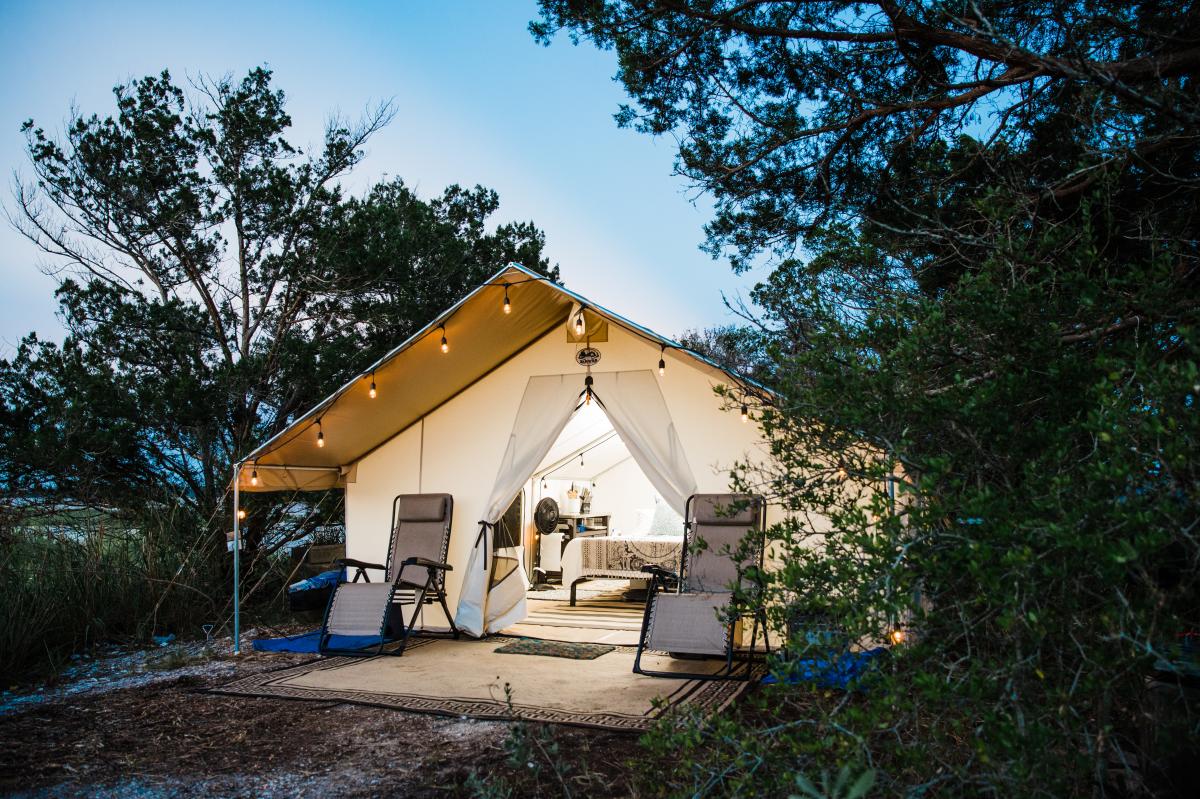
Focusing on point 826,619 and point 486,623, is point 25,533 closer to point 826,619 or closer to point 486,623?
point 486,623

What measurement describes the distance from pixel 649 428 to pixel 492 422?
4.31 feet

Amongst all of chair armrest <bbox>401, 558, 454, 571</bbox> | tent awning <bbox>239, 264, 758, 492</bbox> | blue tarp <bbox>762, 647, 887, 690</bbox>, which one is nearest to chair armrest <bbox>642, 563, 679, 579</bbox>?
tent awning <bbox>239, 264, 758, 492</bbox>

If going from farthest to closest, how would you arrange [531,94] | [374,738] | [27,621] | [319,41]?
[531,94], [319,41], [27,621], [374,738]

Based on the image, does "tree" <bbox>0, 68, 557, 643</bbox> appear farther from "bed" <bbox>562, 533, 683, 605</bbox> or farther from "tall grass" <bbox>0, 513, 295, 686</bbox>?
"bed" <bbox>562, 533, 683, 605</bbox>

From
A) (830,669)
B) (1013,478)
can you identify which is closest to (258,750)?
(830,669)

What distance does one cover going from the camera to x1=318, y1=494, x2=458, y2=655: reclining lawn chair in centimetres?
510

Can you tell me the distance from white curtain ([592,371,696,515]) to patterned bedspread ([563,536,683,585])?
1974 millimetres

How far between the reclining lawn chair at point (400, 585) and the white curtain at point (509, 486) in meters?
0.20

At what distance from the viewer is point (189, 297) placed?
7.46 meters

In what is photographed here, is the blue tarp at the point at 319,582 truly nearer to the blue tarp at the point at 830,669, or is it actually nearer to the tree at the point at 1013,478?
the tree at the point at 1013,478

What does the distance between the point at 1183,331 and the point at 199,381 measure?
706cm

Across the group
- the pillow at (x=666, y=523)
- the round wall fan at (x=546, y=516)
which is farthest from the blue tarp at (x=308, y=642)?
the pillow at (x=666, y=523)

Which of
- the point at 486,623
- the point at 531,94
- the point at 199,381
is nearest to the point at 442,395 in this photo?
the point at 486,623

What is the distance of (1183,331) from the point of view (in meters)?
1.36
